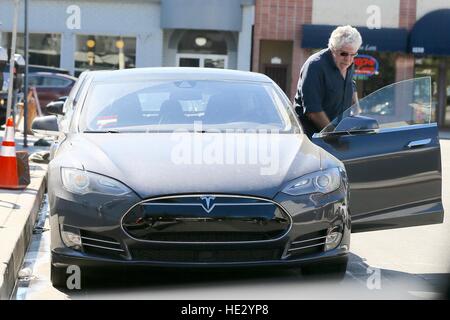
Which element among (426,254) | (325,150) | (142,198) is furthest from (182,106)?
(426,254)

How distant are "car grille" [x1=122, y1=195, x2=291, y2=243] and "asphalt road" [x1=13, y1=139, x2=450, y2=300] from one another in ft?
0.92

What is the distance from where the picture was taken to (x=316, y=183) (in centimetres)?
554

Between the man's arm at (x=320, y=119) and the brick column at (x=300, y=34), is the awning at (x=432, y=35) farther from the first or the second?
the man's arm at (x=320, y=119)

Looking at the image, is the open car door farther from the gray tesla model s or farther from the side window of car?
the side window of car

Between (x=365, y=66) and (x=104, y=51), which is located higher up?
(x=104, y=51)

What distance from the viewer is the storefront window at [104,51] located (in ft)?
103

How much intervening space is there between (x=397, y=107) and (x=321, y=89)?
0.88m

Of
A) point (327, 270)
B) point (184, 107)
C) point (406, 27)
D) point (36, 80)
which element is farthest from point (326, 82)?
point (406, 27)

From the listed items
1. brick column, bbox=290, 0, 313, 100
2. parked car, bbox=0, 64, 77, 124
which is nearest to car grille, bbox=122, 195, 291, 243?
parked car, bbox=0, 64, 77, 124

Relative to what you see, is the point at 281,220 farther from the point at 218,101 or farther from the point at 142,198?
the point at 218,101

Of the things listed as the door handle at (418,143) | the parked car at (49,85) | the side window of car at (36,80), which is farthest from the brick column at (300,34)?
the door handle at (418,143)

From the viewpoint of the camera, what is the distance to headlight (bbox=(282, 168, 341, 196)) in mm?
5406

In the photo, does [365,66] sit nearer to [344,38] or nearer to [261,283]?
[344,38]
